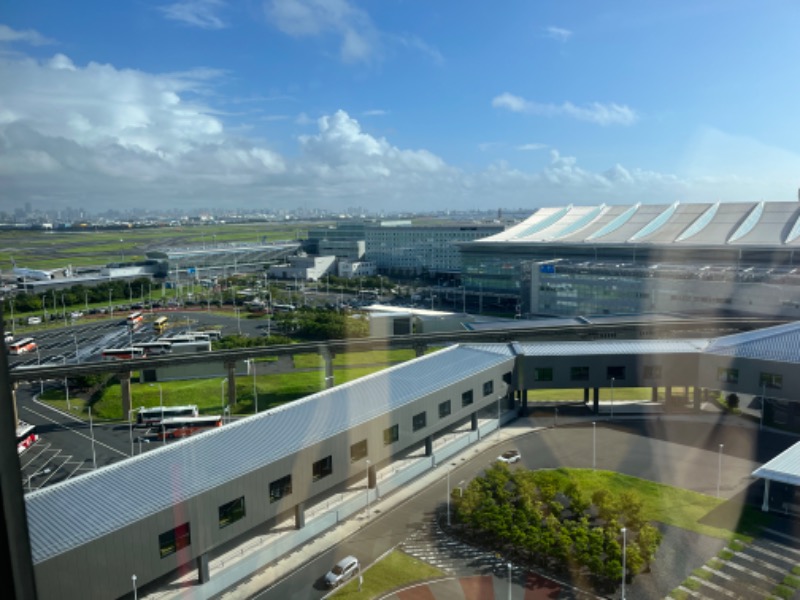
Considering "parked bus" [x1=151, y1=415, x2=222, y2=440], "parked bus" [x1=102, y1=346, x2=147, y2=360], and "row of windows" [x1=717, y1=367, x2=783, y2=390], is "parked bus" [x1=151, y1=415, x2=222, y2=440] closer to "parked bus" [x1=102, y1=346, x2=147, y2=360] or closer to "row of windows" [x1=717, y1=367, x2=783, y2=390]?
"parked bus" [x1=102, y1=346, x2=147, y2=360]

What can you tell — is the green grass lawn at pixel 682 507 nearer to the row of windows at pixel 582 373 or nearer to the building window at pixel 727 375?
the row of windows at pixel 582 373

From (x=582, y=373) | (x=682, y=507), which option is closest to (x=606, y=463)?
(x=682, y=507)

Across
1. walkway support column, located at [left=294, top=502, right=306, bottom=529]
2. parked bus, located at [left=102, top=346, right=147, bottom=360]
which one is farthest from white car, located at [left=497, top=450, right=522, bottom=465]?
parked bus, located at [left=102, top=346, right=147, bottom=360]

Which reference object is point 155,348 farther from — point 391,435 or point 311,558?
point 311,558

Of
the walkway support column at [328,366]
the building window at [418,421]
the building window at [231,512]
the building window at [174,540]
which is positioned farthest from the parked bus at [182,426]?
the building window at [174,540]

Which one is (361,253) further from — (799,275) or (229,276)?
(799,275)

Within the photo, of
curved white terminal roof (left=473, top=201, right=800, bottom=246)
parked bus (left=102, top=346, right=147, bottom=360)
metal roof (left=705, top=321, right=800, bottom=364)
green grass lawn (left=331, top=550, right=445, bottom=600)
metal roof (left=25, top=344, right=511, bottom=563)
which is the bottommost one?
green grass lawn (left=331, top=550, right=445, bottom=600)
